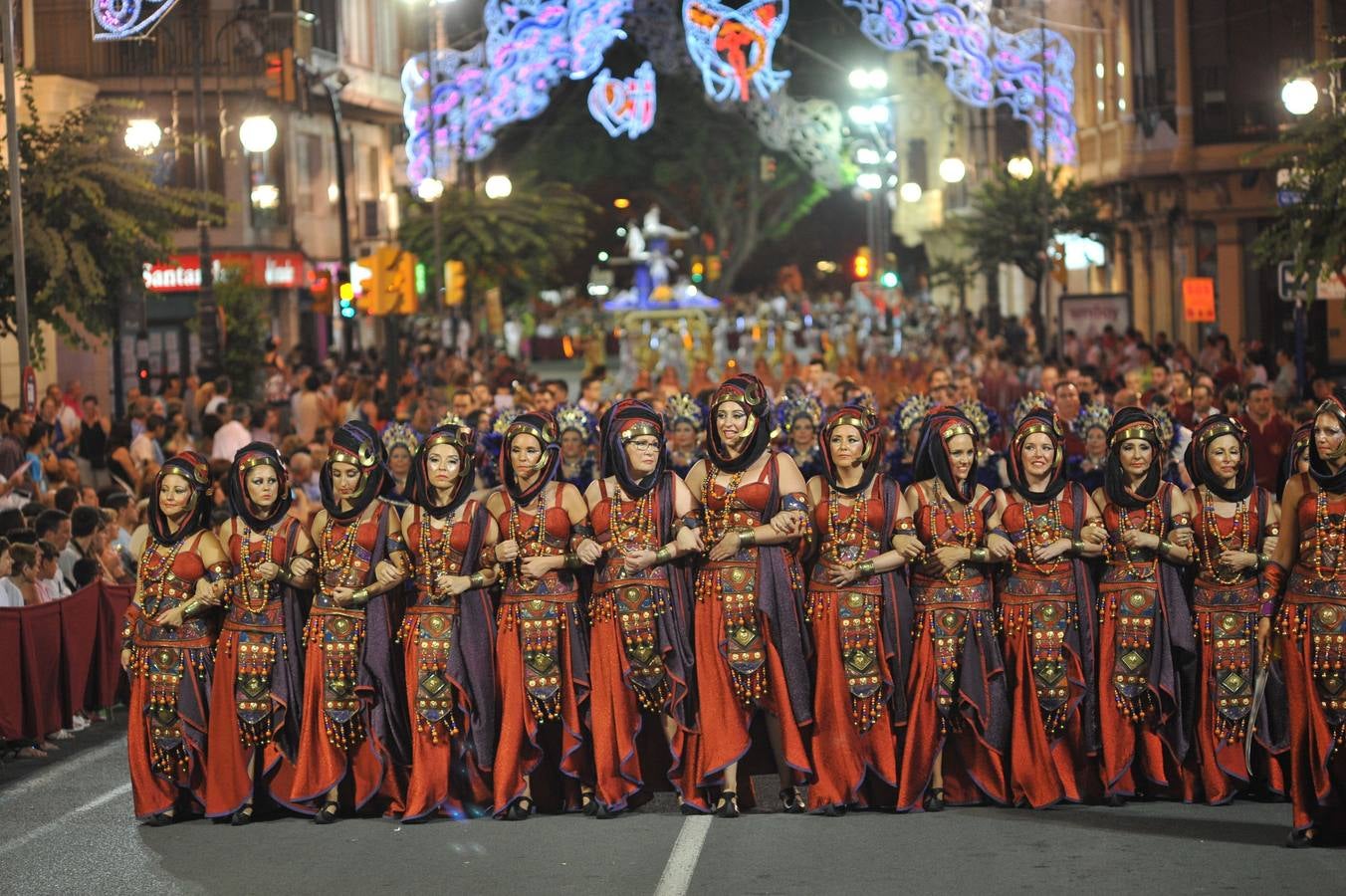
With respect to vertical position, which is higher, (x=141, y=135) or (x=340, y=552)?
(x=141, y=135)

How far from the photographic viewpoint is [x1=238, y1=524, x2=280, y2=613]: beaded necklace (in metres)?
10.1

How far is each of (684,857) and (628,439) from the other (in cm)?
196

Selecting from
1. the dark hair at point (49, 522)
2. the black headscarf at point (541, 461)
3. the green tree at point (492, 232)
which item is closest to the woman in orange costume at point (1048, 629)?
the black headscarf at point (541, 461)

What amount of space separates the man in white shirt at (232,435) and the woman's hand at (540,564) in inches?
381

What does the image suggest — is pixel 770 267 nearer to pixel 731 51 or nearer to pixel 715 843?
pixel 731 51

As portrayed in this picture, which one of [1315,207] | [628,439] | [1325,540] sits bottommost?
[1325,540]

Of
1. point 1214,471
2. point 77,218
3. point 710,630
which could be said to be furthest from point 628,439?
point 77,218

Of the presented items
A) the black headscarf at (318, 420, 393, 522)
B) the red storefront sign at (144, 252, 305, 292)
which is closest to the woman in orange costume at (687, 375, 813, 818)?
the black headscarf at (318, 420, 393, 522)

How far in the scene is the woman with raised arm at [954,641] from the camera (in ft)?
33.0

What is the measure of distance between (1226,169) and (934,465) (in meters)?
29.4

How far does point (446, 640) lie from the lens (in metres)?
10.2

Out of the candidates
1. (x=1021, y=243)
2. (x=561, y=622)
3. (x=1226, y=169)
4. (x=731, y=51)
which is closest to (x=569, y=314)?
(x=1021, y=243)

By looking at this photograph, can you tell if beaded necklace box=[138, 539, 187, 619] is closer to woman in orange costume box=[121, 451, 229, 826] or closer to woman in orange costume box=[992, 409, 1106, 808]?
woman in orange costume box=[121, 451, 229, 826]

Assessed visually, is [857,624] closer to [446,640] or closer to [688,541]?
[688,541]
